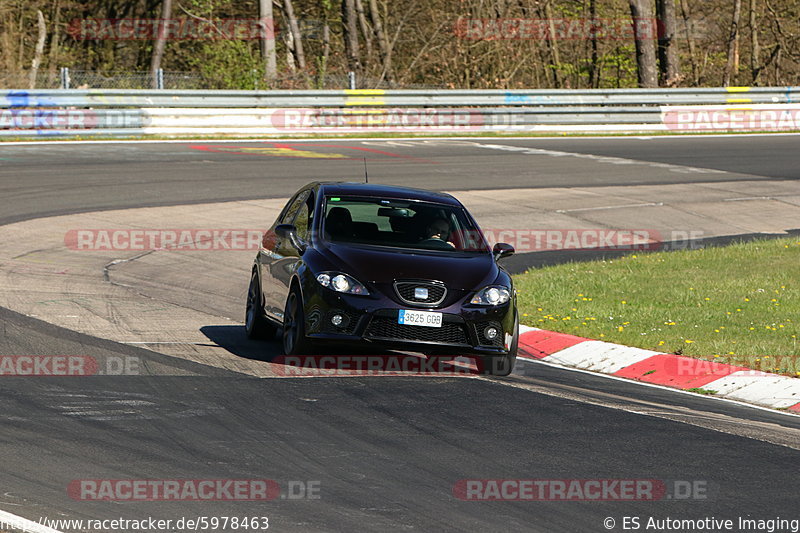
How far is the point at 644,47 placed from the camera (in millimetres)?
40594

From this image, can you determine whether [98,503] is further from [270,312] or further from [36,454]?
[270,312]

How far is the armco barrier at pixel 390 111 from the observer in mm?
28453

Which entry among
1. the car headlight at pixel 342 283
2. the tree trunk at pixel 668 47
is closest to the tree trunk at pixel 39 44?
the tree trunk at pixel 668 47

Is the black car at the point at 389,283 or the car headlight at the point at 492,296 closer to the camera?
the black car at the point at 389,283

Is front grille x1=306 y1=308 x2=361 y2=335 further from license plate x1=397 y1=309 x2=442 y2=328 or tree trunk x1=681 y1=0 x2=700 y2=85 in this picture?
tree trunk x1=681 y1=0 x2=700 y2=85

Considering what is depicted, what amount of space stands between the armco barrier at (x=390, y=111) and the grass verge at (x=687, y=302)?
49.9ft

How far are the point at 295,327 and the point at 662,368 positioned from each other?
3335 millimetres

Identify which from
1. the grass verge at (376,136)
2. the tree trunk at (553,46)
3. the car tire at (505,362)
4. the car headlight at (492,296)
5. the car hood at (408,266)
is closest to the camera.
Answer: the car hood at (408,266)

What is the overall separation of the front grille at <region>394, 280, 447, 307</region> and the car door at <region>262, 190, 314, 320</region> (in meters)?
1.17

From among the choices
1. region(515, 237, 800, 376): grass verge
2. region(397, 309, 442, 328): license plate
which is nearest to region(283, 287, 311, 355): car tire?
region(397, 309, 442, 328): license plate

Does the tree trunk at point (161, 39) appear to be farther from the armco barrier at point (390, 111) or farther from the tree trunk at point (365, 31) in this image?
the armco barrier at point (390, 111)

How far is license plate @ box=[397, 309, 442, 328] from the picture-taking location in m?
9.80

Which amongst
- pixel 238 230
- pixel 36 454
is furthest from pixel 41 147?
pixel 36 454

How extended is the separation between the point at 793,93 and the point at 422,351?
2939 centimetres
